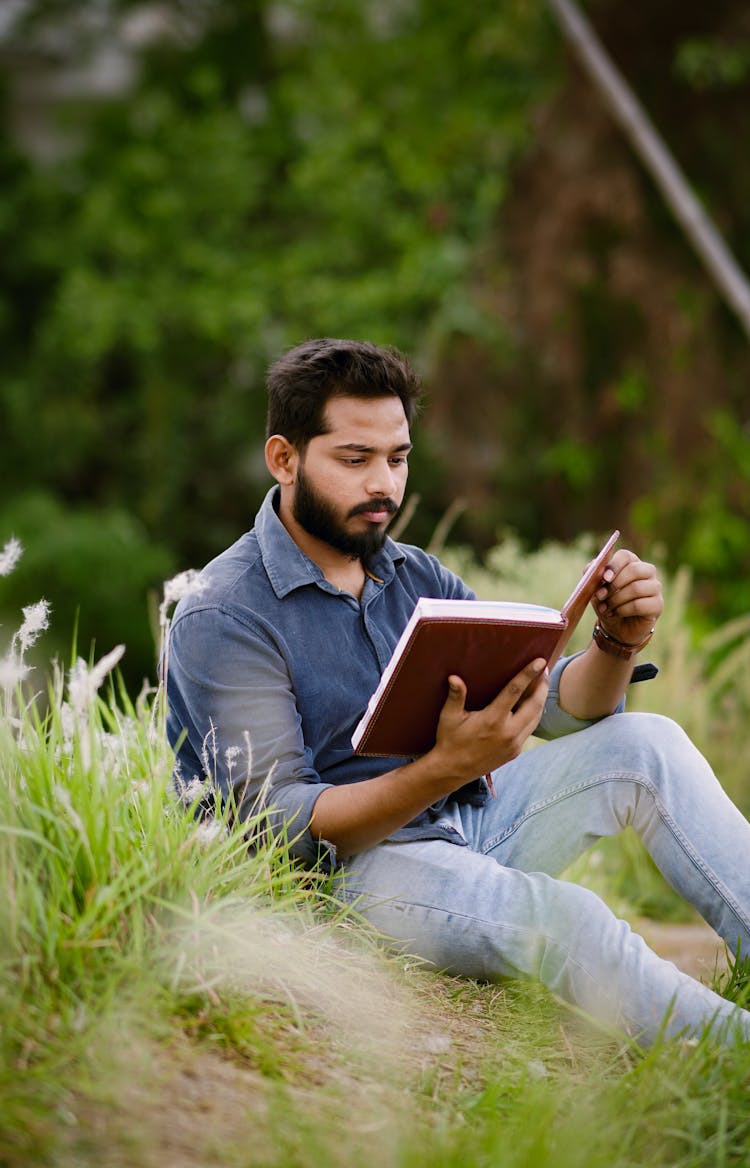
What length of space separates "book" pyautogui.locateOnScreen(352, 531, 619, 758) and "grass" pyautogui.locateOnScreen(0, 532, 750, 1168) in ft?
1.12

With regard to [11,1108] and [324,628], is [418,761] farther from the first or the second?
[11,1108]

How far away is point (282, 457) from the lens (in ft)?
9.06

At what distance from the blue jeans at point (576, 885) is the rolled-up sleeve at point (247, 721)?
212mm

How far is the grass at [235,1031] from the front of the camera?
1734mm

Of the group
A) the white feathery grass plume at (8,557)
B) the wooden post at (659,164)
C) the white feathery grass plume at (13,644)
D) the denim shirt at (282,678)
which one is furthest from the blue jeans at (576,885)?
the wooden post at (659,164)

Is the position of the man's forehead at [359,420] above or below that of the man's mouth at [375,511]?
above

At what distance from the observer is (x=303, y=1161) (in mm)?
1689

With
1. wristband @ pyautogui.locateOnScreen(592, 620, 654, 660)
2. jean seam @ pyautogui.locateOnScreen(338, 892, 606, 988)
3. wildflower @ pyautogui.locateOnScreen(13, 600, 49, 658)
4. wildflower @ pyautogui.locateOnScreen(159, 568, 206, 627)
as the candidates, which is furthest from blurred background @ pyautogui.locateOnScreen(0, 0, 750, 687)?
wildflower @ pyautogui.locateOnScreen(13, 600, 49, 658)

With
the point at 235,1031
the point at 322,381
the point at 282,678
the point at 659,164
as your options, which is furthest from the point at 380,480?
the point at 659,164

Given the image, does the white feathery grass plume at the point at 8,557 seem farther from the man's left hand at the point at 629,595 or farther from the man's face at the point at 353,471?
the man's left hand at the point at 629,595

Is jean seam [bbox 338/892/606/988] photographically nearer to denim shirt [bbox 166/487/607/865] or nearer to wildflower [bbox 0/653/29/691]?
denim shirt [bbox 166/487/607/865]

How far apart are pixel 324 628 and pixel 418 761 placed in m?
0.45

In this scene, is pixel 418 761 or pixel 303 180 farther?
pixel 303 180

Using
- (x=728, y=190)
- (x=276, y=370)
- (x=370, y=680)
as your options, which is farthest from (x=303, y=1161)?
(x=728, y=190)
